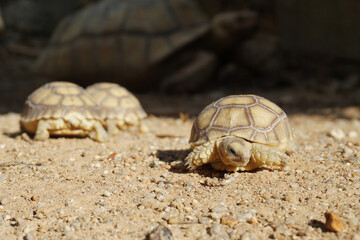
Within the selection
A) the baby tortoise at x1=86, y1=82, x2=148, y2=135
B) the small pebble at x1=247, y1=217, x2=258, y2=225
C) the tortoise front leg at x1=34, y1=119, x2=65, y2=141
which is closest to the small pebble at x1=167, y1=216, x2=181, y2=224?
the small pebble at x1=247, y1=217, x2=258, y2=225

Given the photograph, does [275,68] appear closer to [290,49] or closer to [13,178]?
[290,49]

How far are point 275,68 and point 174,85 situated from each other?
5.55 feet

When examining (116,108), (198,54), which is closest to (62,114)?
(116,108)

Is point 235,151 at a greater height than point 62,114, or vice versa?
point 235,151

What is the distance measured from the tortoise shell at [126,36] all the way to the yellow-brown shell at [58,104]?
2765 mm

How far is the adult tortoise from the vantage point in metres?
5.98

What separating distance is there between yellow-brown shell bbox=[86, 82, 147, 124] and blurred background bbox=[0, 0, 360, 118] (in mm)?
1598

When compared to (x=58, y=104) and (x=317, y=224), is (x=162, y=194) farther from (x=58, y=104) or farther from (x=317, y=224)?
(x=58, y=104)

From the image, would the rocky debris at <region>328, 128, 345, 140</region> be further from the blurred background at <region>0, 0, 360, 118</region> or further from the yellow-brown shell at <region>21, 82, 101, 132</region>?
the yellow-brown shell at <region>21, 82, 101, 132</region>

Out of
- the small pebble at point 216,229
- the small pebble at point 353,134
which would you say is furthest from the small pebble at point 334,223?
the small pebble at point 353,134

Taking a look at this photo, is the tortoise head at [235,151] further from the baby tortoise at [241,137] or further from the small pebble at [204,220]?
the small pebble at [204,220]

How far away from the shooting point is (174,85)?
5988mm

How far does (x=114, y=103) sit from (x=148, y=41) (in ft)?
8.58

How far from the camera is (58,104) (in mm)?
3111
